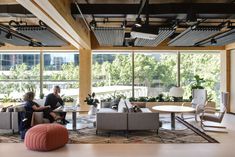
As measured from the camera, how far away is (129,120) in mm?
6621

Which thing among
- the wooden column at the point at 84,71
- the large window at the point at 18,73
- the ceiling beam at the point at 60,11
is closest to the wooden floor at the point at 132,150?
the ceiling beam at the point at 60,11

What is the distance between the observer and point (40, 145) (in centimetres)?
518

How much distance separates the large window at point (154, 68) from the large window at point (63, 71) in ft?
9.00

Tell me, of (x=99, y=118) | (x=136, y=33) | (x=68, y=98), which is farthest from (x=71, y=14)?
(x=68, y=98)

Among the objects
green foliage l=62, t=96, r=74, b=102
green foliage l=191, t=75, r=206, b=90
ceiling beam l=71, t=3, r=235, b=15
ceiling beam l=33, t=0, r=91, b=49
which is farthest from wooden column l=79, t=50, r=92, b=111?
ceiling beam l=71, t=3, r=235, b=15

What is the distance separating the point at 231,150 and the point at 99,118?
10.5 ft

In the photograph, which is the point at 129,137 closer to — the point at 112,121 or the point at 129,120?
the point at 129,120

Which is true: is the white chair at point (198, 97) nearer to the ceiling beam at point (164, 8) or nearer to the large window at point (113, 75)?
the large window at point (113, 75)

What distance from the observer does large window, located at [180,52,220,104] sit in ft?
37.4

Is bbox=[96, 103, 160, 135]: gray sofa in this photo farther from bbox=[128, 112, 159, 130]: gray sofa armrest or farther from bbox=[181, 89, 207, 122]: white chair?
bbox=[181, 89, 207, 122]: white chair

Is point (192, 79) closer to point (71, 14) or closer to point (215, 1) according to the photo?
point (215, 1)

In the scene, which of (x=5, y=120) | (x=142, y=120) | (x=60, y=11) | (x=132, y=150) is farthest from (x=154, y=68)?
(x=60, y=11)

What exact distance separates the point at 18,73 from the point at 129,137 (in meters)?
7.03

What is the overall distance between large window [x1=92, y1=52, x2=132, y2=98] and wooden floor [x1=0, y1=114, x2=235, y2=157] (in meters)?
5.82
